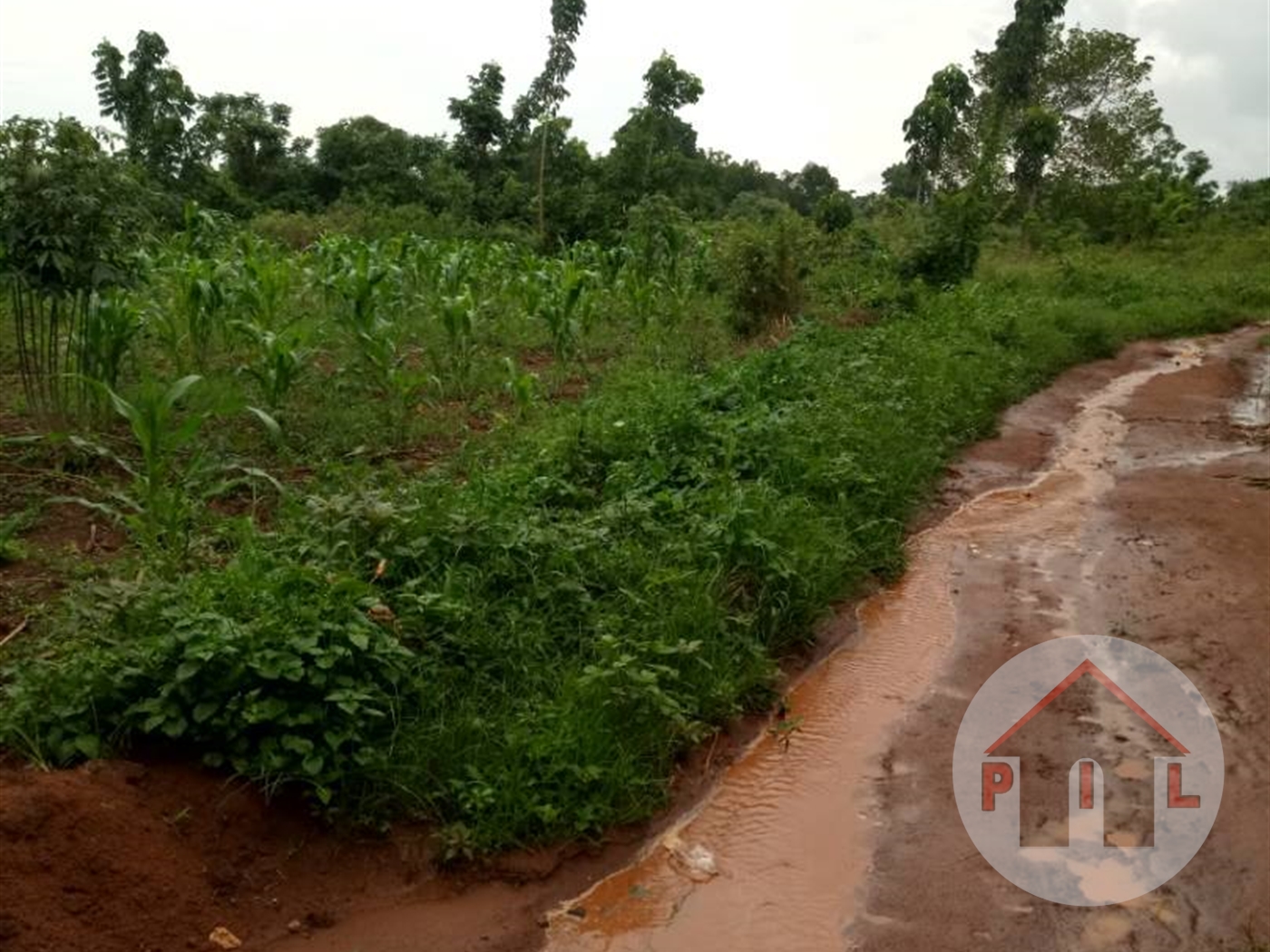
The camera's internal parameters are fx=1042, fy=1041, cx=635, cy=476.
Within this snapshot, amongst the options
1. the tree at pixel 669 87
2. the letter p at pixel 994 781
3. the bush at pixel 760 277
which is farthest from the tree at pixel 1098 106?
the letter p at pixel 994 781

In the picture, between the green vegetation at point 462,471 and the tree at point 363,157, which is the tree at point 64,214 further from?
the tree at point 363,157

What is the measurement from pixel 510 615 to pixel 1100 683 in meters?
2.50

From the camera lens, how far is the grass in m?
3.22

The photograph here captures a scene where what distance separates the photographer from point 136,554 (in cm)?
445

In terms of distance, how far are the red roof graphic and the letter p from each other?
0.11 meters

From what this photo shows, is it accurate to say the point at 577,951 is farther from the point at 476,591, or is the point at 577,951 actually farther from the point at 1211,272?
the point at 1211,272

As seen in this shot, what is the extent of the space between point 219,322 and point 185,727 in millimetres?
5468

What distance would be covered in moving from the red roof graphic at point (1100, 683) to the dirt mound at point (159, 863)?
2.35 m

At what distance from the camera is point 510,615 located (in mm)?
4133

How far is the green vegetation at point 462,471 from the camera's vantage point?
10.8ft

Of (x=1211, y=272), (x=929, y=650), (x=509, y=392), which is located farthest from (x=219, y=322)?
(x=1211, y=272)

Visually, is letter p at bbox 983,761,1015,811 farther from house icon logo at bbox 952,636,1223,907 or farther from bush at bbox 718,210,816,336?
bush at bbox 718,210,816,336

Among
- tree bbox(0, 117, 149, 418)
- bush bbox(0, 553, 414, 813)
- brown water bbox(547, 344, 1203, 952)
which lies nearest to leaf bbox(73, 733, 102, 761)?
bush bbox(0, 553, 414, 813)

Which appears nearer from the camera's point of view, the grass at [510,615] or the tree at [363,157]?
the grass at [510,615]
